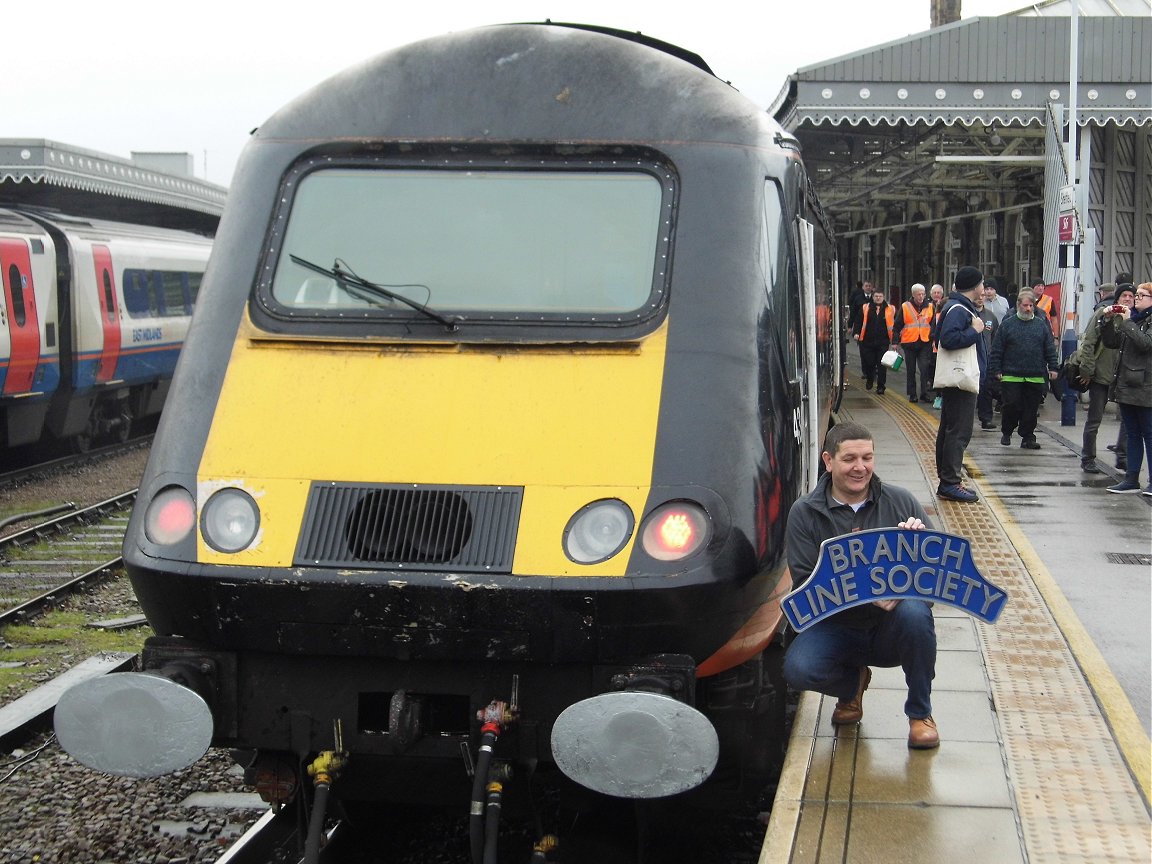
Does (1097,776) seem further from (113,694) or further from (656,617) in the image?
(113,694)

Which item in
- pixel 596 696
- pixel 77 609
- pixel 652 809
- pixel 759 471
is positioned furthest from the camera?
pixel 77 609

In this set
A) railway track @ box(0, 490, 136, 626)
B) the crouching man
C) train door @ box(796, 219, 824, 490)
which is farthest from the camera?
railway track @ box(0, 490, 136, 626)

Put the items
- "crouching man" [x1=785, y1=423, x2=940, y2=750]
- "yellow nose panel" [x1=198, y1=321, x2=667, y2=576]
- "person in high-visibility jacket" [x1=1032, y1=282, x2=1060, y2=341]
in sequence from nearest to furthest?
"yellow nose panel" [x1=198, y1=321, x2=667, y2=576]
"crouching man" [x1=785, y1=423, x2=940, y2=750]
"person in high-visibility jacket" [x1=1032, y1=282, x2=1060, y2=341]

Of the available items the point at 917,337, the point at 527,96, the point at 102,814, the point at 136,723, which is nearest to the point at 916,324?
the point at 917,337

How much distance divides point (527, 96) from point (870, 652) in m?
2.46

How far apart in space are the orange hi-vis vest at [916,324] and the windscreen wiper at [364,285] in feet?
46.4

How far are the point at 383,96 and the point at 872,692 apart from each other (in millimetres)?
3169

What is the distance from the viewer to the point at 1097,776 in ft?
16.4

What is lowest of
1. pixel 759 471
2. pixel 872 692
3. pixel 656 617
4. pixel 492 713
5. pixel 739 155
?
pixel 872 692

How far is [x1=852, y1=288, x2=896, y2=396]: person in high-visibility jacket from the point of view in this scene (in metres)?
21.0

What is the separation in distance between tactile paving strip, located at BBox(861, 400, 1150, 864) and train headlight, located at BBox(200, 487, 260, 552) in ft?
8.72

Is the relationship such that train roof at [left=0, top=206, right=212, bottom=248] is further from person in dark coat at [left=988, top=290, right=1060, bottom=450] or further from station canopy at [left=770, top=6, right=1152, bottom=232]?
person in dark coat at [left=988, top=290, right=1060, bottom=450]

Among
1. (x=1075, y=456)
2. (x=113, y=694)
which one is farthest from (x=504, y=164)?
(x=1075, y=456)

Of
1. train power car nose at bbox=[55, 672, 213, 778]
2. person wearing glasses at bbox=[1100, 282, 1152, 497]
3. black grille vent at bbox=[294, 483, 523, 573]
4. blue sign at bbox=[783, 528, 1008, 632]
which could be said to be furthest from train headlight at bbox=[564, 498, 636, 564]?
person wearing glasses at bbox=[1100, 282, 1152, 497]
